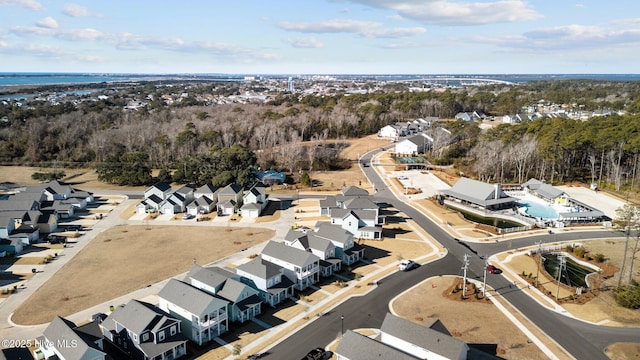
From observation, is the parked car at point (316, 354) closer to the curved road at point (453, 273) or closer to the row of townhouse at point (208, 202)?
the curved road at point (453, 273)

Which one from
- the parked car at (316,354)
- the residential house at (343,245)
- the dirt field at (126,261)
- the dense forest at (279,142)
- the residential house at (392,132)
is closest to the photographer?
the parked car at (316,354)

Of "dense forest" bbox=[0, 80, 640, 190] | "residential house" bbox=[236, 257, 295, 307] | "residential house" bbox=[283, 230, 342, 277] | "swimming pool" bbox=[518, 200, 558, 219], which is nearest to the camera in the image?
"residential house" bbox=[236, 257, 295, 307]

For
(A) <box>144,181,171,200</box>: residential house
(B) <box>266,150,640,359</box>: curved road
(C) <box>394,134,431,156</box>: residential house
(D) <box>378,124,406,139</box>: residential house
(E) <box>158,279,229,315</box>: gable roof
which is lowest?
(B) <box>266,150,640,359</box>: curved road

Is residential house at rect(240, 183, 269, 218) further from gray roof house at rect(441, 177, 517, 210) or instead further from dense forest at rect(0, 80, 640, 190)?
gray roof house at rect(441, 177, 517, 210)

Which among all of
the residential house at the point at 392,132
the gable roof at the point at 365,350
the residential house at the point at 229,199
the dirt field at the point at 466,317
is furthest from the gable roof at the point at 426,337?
the residential house at the point at 392,132

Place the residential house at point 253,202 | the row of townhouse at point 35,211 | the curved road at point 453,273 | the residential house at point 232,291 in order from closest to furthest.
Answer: the curved road at point 453,273, the residential house at point 232,291, the row of townhouse at point 35,211, the residential house at point 253,202

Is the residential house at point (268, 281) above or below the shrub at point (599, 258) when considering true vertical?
above

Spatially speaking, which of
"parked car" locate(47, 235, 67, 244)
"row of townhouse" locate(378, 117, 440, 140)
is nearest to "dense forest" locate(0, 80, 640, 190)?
"row of townhouse" locate(378, 117, 440, 140)

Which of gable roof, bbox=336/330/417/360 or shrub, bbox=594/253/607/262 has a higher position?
gable roof, bbox=336/330/417/360
